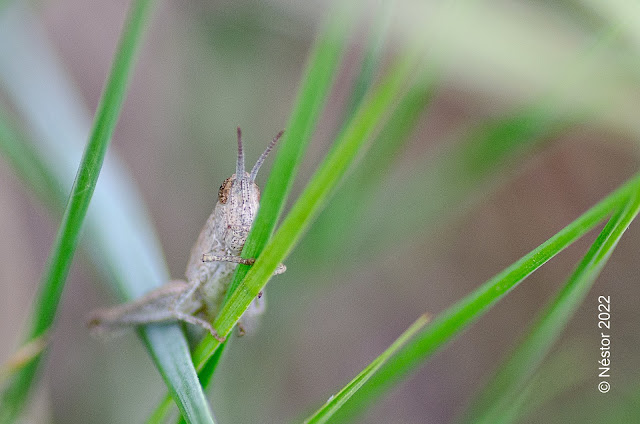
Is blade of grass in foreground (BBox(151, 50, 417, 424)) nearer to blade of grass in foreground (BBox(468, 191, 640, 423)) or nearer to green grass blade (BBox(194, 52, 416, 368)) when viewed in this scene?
green grass blade (BBox(194, 52, 416, 368))

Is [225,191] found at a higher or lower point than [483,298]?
higher

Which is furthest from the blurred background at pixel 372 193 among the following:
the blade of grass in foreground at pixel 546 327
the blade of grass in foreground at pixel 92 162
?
the blade of grass in foreground at pixel 92 162

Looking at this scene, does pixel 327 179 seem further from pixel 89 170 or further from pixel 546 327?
pixel 546 327

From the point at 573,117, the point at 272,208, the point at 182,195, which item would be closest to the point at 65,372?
the point at 182,195

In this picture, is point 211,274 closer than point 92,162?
No

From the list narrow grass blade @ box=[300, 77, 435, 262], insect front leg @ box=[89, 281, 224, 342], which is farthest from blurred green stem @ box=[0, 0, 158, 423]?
narrow grass blade @ box=[300, 77, 435, 262]

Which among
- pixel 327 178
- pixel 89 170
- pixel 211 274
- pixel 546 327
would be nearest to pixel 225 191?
pixel 211 274

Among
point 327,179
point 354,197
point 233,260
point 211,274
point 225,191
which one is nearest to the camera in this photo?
point 327,179

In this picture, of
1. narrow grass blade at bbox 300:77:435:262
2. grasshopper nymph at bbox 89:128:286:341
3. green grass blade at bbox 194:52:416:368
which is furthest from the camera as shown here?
narrow grass blade at bbox 300:77:435:262
